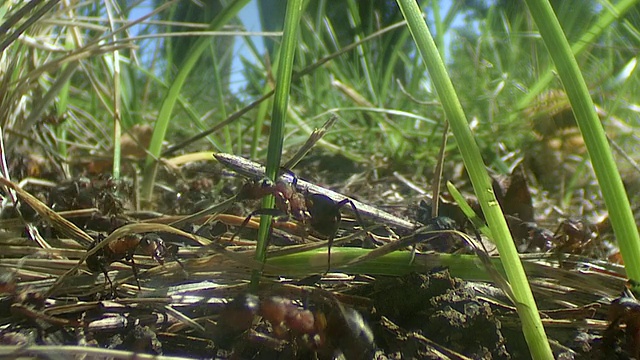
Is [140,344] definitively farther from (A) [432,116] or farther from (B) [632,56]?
(A) [432,116]

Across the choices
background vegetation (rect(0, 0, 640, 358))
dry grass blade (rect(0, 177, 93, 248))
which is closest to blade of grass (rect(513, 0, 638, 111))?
background vegetation (rect(0, 0, 640, 358))

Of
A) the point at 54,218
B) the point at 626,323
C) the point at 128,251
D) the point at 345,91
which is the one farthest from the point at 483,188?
the point at 345,91

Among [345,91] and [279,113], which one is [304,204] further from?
[345,91]

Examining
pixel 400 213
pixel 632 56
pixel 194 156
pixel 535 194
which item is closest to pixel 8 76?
pixel 194 156

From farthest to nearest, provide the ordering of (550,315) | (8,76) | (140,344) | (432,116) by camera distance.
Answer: (432,116), (8,76), (550,315), (140,344)

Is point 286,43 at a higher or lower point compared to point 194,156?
higher
